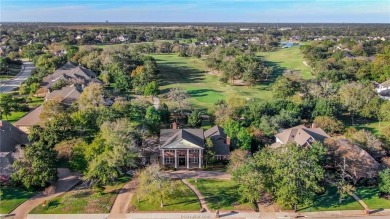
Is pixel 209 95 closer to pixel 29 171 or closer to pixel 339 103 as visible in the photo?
pixel 339 103

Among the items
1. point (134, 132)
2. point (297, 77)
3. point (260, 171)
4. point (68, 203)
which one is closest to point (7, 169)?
point (68, 203)

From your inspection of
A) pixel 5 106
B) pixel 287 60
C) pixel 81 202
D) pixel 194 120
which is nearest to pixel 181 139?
pixel 194 120

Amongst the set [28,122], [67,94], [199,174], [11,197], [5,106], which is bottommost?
[11,197]

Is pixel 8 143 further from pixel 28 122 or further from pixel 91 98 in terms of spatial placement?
pixel 91 98

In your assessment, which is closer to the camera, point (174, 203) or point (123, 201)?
point (174, 203)

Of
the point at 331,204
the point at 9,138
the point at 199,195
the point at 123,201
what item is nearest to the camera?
the point at 331,204

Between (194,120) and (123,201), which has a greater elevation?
(194,120)
